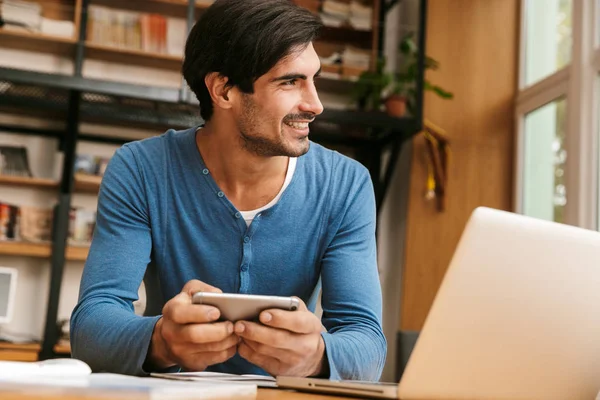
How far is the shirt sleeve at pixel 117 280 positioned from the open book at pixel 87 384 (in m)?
0.33

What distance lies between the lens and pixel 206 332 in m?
1.01

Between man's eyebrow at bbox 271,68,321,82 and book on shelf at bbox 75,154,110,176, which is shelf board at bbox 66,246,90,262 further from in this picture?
man's eyebrow at bbox 271,68,321,82

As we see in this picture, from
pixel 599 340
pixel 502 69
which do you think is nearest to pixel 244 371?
pixel 599 340

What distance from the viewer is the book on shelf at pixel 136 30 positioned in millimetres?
4566

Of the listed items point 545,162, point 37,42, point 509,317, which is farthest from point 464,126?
point 509,317

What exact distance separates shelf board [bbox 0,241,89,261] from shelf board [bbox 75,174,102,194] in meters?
0.39

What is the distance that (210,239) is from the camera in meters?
1.46

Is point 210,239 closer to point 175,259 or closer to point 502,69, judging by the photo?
point 175,259

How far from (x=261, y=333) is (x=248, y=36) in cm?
69

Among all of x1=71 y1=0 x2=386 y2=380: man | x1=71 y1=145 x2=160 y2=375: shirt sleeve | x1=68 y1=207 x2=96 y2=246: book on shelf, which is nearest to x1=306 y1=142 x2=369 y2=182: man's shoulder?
x1=71 y1=0 x2=386 y2=380: man

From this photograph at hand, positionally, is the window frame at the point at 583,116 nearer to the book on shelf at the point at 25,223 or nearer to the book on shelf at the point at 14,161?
the book on shelf at the point at 25,223

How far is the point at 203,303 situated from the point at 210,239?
1.56 feet

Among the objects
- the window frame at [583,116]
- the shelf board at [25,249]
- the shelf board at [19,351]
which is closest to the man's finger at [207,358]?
the window frame at [583,116]

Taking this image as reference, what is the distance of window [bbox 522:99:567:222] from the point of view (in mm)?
4438
